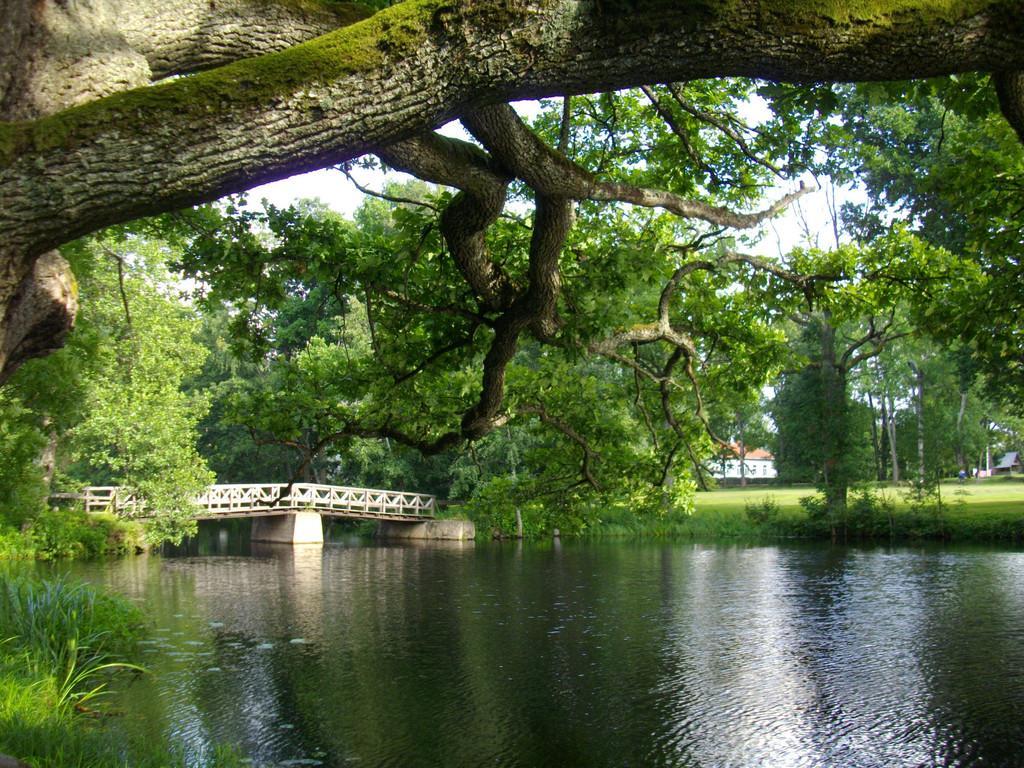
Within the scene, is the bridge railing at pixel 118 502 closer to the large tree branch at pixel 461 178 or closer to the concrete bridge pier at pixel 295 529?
the concrete bridge pier at pixel 295 529

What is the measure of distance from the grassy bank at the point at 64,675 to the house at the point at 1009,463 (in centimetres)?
8213

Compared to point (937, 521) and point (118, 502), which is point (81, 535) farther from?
point (937, 521)

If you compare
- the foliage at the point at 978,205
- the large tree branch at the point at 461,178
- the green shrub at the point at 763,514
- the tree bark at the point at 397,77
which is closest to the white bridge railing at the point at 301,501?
the green shrub at the point at 763,514

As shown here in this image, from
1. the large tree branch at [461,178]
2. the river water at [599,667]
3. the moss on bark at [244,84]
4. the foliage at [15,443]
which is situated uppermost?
the large tree branch at [461,178]

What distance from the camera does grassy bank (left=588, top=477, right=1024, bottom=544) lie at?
27.6m

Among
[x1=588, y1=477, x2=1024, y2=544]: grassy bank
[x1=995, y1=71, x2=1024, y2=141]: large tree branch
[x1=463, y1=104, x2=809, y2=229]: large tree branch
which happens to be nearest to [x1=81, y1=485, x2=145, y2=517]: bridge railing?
[x1=588, y1=477, x2=1024, y2=544]: grassy bank

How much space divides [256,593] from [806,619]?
11.6 m

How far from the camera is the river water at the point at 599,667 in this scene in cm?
890

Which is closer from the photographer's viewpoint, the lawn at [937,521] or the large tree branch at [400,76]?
the large tree branch at [400,76]

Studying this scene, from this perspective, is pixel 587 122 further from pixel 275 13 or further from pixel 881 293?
pixel 275 13

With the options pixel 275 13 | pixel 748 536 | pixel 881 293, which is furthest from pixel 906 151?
pixel 275 13

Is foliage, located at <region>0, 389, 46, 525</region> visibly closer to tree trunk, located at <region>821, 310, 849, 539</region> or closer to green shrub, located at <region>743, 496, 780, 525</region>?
tree trunk, located at <region>821, 310, 849, 539</region>

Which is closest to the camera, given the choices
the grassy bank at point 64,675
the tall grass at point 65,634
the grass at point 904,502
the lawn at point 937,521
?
the grassy bank at point 64,675

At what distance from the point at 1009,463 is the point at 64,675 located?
8742cm
